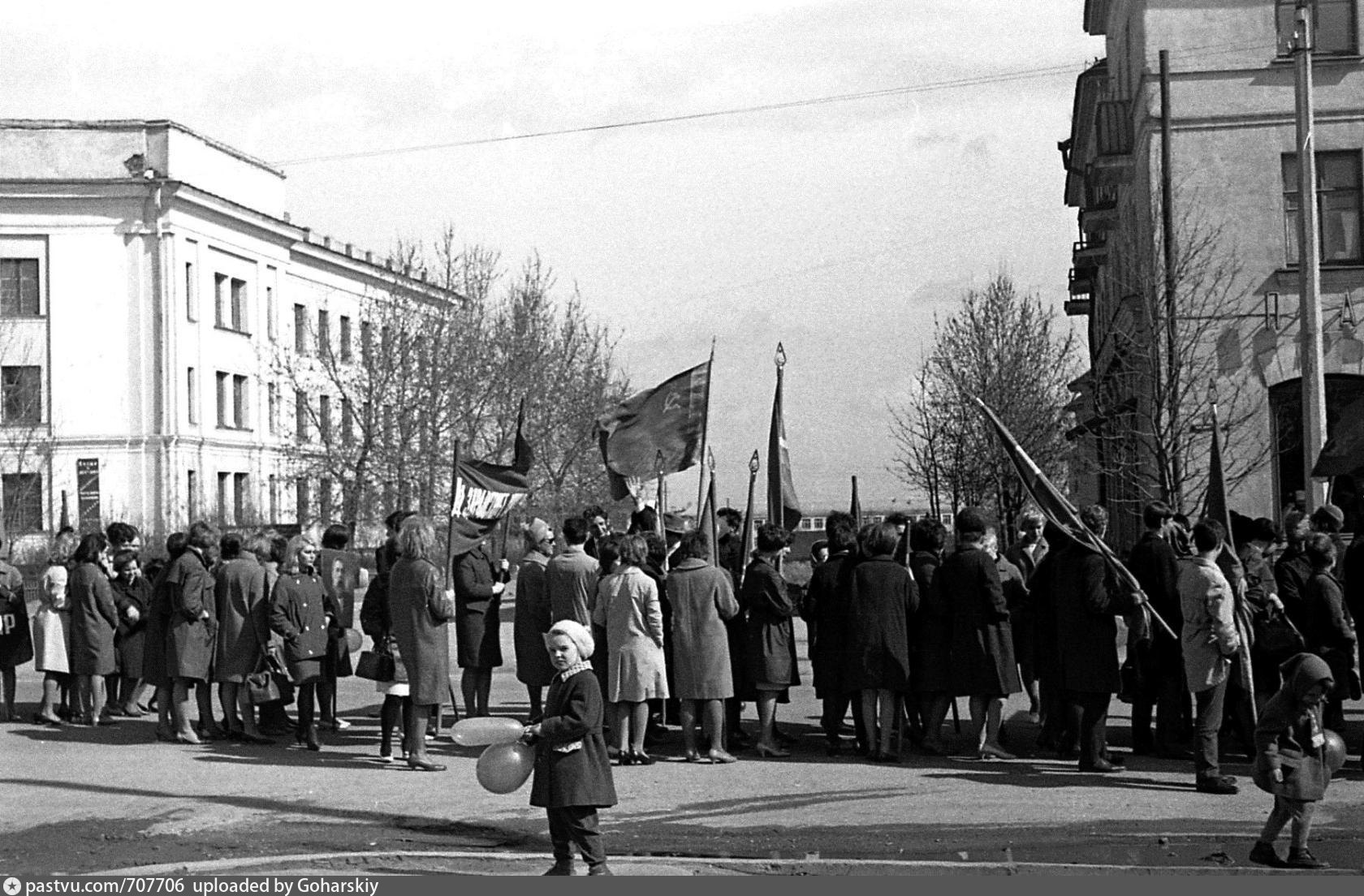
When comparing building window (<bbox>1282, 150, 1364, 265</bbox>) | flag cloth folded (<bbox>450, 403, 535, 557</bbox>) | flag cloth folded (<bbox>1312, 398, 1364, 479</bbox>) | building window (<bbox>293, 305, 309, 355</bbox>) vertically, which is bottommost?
flag cloth folded (<bbox>450, 403, 535, 557</bbox>)

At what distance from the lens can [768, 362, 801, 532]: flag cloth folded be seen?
54.7 feet

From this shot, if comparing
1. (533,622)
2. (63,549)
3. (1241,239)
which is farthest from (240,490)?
(533,622)

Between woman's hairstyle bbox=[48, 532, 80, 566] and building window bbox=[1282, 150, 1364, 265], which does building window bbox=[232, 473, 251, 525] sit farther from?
woman's hairstyle bbox=[48, 532, 80, 566]

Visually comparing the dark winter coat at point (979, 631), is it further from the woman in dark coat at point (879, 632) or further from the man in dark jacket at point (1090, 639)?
the man in dark jacket at point (1090, 639)

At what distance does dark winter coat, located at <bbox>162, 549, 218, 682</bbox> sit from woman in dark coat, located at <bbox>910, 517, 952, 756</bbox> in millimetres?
5863

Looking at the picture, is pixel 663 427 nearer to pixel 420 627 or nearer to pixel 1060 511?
pixel 420 627

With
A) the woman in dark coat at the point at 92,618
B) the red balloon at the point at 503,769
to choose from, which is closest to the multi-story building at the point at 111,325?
the woman in dark coat at the point at 92,618

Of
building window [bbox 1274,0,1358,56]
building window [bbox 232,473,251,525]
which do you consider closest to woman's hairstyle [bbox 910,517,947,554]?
building window [bbox 1274,0,1358,56]

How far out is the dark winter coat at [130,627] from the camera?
16766 mm

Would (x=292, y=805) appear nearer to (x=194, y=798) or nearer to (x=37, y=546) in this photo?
(x=194, y=798)

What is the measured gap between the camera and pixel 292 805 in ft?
39.5

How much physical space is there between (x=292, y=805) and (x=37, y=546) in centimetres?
4592

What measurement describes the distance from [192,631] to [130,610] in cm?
147

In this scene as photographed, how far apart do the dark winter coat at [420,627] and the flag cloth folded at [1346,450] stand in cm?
1010
